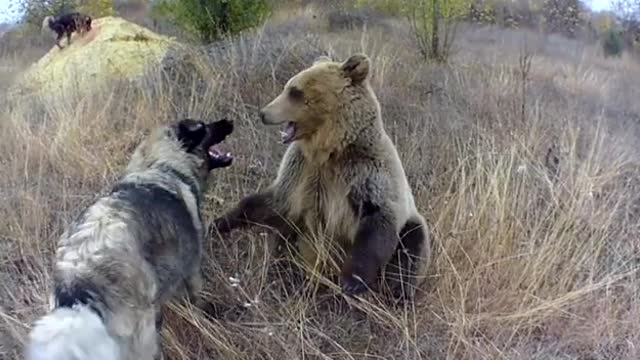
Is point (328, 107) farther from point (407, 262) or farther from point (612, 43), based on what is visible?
point (612, 43)

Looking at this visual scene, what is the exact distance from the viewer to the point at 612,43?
659 inches

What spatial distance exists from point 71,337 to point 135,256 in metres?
0.69

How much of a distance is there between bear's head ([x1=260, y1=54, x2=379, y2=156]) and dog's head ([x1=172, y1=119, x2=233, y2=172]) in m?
0.48

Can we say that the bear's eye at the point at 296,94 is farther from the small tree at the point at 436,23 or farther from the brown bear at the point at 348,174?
the small tree at the point at 436,23

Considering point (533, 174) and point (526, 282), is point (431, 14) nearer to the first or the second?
point (533, 174)

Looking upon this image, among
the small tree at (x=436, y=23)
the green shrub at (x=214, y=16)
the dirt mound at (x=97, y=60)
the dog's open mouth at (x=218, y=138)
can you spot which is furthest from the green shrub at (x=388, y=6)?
the dog's open mouth at (x=218, y=138)

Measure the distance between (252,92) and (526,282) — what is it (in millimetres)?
3624

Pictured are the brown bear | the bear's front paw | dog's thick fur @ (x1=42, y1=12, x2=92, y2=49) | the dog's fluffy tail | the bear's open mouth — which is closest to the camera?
the dog's fluffy tail

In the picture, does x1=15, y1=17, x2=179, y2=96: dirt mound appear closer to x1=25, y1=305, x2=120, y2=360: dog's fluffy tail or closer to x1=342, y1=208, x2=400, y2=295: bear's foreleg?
x1=342, y1=208, x2=400, y2=295: bear's foreleg

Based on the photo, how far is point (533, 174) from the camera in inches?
237

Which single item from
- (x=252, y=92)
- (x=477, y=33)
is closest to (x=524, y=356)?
(x=252, y=92)

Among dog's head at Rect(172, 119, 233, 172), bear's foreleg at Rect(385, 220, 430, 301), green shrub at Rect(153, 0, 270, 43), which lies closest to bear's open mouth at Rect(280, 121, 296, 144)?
dog's head at Rect(172, 119, 233, 172)

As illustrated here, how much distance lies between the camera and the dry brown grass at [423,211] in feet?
14.7

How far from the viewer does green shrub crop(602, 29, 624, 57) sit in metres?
16.0
